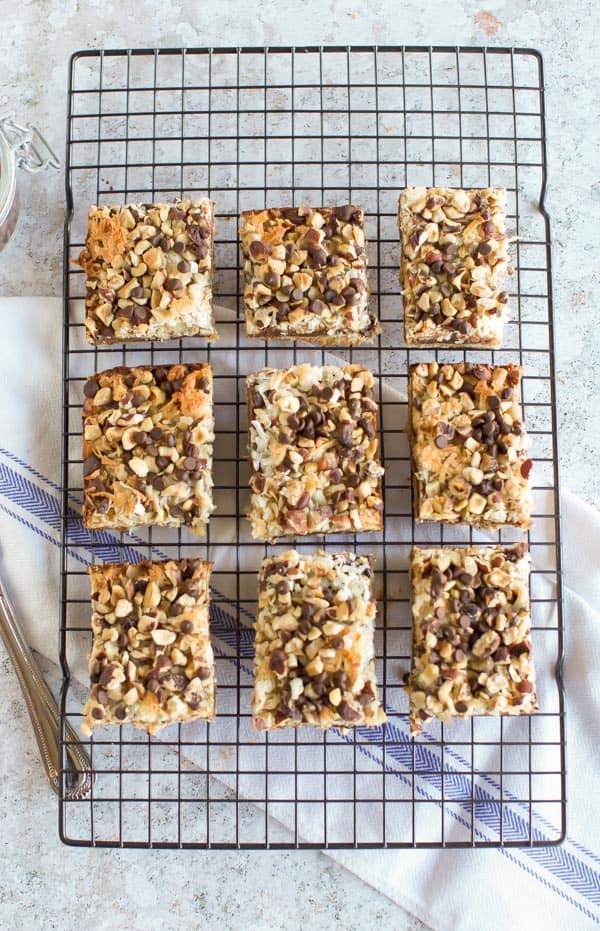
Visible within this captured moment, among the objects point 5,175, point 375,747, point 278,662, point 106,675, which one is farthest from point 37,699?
point 5,175

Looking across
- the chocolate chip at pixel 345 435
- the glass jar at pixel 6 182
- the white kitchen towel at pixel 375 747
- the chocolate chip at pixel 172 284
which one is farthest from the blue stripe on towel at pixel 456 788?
the glass jar at pixel 6 182

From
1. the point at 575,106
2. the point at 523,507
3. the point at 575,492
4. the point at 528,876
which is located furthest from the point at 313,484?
the point at 575,106

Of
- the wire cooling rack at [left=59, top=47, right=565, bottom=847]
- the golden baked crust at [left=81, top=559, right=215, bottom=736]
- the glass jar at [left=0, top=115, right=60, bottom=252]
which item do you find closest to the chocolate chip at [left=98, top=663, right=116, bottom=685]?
the golden baked crust at [left=81, top=559, right=215, bottom=736]

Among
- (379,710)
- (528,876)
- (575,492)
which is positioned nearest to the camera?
(379,710)

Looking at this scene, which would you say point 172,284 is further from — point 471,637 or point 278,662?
point 471,637

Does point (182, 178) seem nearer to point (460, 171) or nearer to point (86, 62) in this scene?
point (86, 62)

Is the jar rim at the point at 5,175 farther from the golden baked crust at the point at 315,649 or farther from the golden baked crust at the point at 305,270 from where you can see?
the golden baked crust at the point at 315,649
